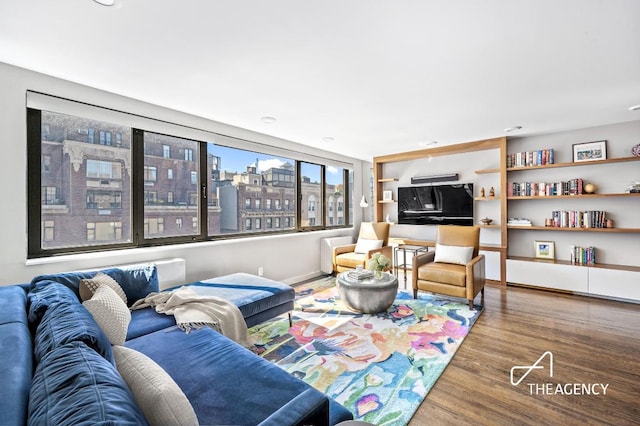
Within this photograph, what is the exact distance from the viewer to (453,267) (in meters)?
3.73

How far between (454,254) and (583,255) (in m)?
1.90

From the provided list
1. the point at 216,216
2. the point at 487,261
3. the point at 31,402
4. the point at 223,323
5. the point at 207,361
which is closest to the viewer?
the point at 31,402

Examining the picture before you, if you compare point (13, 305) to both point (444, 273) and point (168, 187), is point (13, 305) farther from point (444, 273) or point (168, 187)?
point (444, 273)

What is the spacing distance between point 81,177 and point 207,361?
2.29m

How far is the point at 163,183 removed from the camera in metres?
3.27

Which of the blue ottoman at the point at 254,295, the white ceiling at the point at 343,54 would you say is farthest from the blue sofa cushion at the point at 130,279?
the white ceiling at the point at 343,54

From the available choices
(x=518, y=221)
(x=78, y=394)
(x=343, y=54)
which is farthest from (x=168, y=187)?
(x=518, y=221)

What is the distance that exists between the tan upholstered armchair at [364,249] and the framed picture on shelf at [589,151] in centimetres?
290

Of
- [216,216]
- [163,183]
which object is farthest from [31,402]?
[216,216]

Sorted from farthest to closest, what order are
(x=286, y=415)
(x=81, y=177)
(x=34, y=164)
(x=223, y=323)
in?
(x=81, y=177)
(x=34, y=164)
(x=223, y=323)
(x=286, y=415)

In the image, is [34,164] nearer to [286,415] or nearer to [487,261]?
[286,415]

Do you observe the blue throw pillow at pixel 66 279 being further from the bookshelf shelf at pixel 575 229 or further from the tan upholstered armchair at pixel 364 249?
the bookshelf shelf at pixel 575 229

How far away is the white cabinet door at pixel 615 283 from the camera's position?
3590 mm

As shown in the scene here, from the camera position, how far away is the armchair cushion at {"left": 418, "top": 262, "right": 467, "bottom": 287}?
3.49 metres
